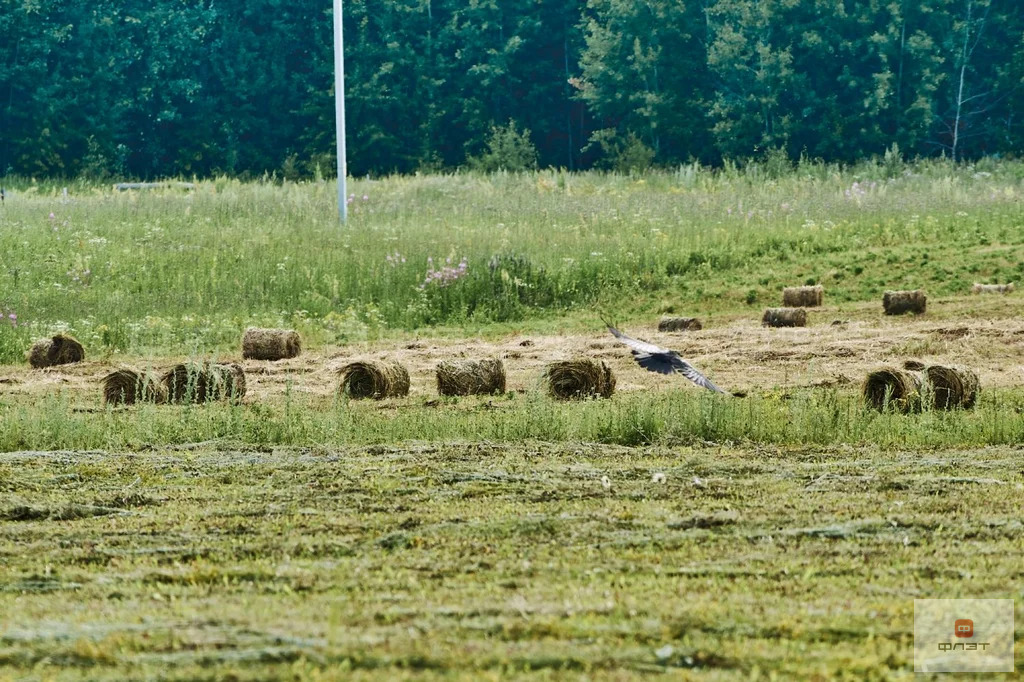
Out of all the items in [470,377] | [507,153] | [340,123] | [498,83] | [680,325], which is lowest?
[680,325]

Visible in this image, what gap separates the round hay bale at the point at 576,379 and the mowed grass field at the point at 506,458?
0.87 feet

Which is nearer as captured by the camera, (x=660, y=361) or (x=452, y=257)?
(x=660, y=361)

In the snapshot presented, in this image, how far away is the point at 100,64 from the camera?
43656mm

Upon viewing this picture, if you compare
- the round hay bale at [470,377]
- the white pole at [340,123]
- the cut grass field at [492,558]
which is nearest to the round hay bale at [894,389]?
the cut grass field at [492,558]

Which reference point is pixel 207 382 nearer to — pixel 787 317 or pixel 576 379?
pixel 576 379

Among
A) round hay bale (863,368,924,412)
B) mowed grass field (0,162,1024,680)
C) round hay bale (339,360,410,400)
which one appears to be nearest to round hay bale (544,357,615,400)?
mowed grass field (0,162,1024,680)

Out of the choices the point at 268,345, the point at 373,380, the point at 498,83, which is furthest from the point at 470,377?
the point at 498,83

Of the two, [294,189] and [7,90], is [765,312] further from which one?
[7,90]

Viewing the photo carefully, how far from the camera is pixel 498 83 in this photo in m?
44.2

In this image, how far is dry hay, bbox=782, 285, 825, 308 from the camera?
16703mm

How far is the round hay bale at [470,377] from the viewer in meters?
11.9

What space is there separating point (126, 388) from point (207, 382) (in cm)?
73

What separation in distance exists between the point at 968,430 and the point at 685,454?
189cm

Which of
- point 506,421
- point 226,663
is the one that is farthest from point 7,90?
point 226,663
